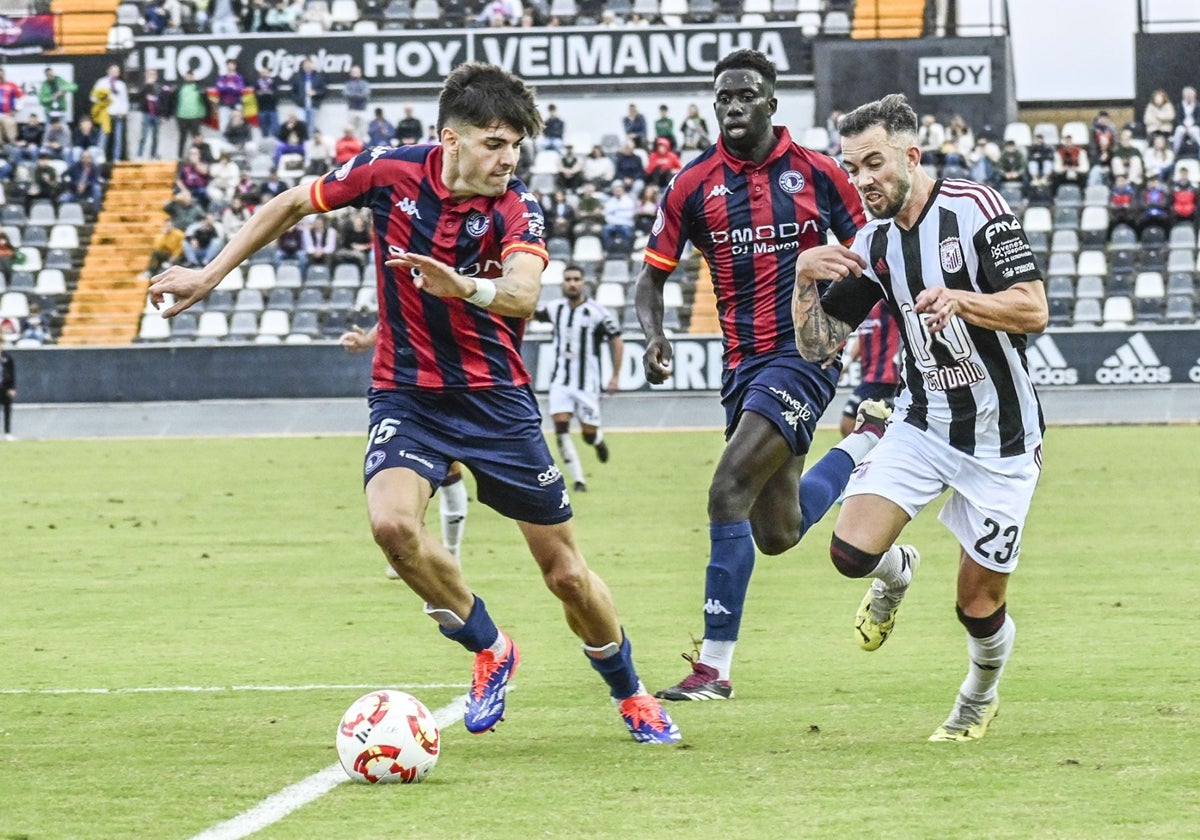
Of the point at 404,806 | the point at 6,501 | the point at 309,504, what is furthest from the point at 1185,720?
the point at 6,501

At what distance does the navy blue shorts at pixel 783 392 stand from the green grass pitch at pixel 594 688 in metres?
1.08

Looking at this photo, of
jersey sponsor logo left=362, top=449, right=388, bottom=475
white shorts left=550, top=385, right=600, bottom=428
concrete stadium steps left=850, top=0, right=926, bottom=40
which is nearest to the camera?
jersey sponsor logo left=362, top=449, right=388, bottom=475

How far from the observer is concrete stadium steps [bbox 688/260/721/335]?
3133 centimetres

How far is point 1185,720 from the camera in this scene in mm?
6832

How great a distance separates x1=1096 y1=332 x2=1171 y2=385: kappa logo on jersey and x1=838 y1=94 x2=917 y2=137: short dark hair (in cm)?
2197

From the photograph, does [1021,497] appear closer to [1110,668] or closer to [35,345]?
[1110,668]

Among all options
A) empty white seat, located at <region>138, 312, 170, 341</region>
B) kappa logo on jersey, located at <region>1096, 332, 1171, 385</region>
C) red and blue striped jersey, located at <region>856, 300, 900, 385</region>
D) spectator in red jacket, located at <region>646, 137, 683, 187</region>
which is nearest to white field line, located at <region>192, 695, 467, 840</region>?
red and blue striped jersey, located at <region>856, 300, 900, 385</region>

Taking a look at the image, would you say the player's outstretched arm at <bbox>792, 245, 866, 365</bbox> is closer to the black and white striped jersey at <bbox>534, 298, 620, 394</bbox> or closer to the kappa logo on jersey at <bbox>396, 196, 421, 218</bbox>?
the kappa logo on jersey at <bbox>396, 196, 421, 218</bbox>

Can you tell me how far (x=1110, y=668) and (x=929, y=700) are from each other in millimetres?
1176

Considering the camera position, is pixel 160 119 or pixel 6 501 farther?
pixel 160 119

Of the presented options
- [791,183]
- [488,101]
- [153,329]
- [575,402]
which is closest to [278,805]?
[488,101]

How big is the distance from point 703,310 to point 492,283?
1013 inches

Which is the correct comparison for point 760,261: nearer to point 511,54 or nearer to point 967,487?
point 967,487

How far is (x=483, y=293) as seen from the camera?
20.2 feet
